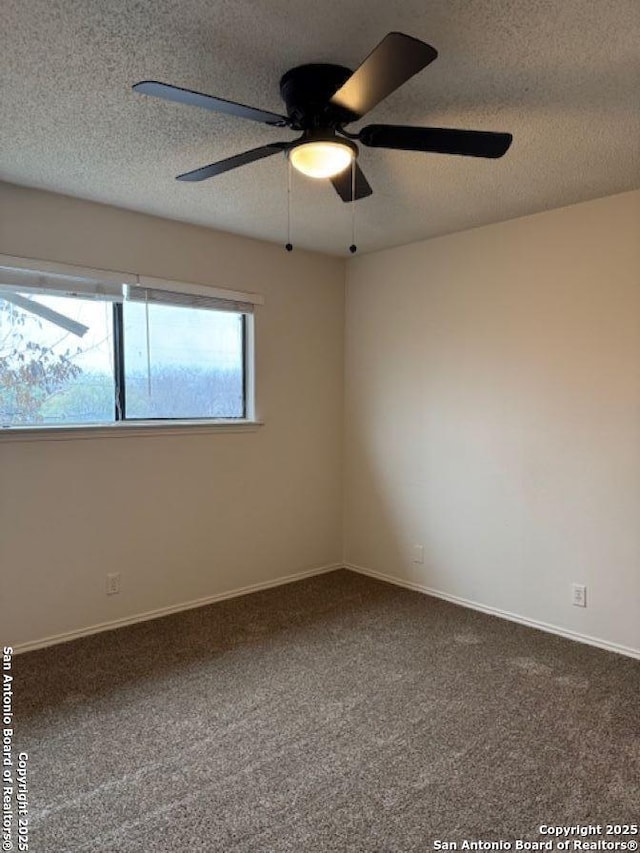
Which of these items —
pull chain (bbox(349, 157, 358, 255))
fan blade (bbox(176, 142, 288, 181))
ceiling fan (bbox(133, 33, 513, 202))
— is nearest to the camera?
ceiling fan (bbox(133, 33, 513, 202))

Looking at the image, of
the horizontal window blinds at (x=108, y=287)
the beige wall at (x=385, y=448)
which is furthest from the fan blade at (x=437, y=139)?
the horizontal window blinds at (x=108, y=287)

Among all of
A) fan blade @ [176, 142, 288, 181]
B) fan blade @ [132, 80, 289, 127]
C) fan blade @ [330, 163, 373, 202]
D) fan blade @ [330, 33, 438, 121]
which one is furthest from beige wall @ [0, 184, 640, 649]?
fan blade @ [330, 33, 438, 121]

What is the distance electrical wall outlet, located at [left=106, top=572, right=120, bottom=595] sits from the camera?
3277mm

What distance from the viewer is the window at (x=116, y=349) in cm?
299

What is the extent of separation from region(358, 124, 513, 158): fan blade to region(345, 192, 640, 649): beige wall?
5.22ft

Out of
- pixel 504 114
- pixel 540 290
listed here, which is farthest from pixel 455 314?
pixel 504 114

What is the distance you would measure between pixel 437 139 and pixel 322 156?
366 millimetres

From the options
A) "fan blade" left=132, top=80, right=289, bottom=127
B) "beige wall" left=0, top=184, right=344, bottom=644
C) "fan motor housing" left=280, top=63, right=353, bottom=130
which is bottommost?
"beige wall" left=0, top=184, right=344, bottom=644

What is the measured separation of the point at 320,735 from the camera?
2252 millimetres

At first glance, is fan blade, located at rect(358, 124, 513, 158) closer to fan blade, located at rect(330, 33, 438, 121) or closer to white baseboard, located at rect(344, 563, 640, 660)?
fan blade, located at rect(330, 33, 438, 121)

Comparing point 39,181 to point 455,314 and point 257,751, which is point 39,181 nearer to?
point 455,314

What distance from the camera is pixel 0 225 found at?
2859 mm

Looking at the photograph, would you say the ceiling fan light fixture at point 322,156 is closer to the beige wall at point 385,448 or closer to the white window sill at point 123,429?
the beige wall at point 385,448

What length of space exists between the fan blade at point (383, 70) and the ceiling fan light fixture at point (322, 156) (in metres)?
0.12
